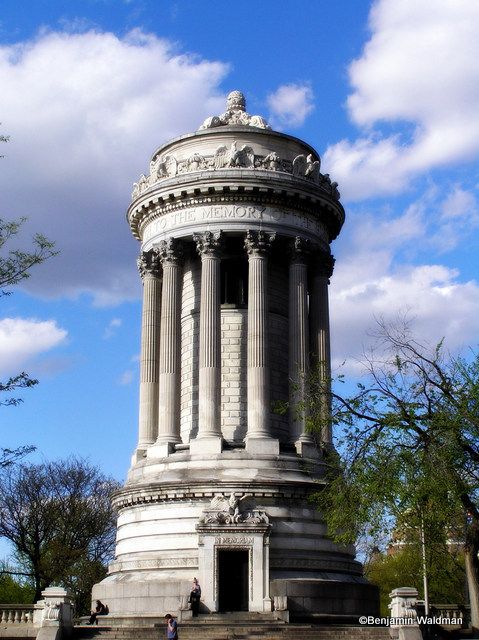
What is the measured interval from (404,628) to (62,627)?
1278 cm

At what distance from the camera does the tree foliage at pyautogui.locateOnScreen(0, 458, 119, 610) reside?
71.7 meters

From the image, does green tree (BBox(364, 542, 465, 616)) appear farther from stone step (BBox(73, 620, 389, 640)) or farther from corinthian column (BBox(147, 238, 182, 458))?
stone step (BBox(73, 620, 389, 640))

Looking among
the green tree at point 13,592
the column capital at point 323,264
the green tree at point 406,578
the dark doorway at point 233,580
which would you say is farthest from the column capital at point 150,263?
the green tree at point 13,592

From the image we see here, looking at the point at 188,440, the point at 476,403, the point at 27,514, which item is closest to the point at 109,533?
the point at 27,514

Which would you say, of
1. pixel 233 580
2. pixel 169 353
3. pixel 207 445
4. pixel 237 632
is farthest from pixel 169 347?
pixel 237 632

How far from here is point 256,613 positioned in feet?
135

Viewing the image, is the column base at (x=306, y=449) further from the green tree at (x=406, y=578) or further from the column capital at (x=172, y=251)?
Result: the green tree at (x=406, y=578)

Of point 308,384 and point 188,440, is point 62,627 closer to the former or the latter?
point 188,440

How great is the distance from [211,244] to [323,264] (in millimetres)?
6783

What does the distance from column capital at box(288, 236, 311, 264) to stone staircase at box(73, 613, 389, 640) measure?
1850cm

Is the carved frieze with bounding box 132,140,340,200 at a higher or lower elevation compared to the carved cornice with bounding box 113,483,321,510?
higher

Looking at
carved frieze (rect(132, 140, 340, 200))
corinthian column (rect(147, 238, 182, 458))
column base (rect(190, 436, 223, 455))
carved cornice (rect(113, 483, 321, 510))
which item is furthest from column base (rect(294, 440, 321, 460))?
carved frieze (rect(132, 140, 340, 200))

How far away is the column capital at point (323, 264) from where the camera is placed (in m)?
51.4

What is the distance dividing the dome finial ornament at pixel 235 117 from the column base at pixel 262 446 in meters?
17.0
